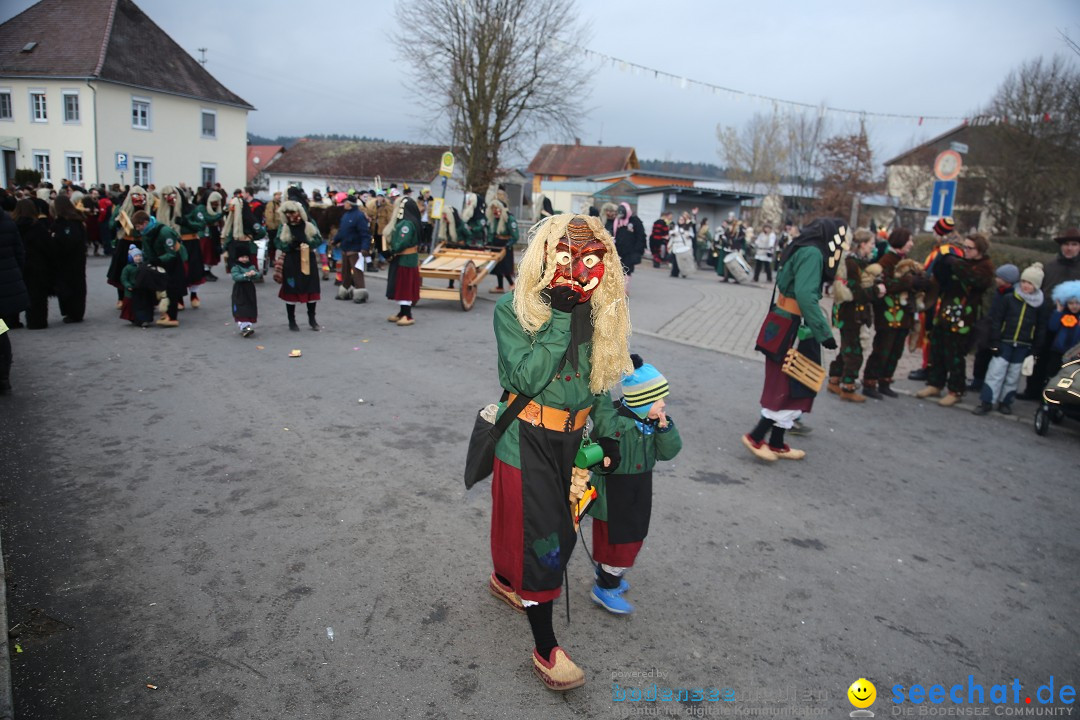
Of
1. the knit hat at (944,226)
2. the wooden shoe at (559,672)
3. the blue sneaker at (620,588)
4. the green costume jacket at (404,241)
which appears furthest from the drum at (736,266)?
the wooden shoe at (559,672)

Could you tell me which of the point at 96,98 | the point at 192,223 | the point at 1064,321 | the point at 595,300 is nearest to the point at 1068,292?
the point at 1064,321

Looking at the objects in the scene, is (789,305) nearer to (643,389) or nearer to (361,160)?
(643,389)

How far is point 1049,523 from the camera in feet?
17.3

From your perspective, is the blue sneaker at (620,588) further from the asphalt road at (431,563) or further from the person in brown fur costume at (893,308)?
the person in brown fur costume at (893,308)

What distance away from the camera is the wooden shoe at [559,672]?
9.93 feet

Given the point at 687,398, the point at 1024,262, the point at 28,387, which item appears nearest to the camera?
the point at 28,387

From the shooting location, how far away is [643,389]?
129 inches

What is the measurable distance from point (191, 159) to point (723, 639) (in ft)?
150

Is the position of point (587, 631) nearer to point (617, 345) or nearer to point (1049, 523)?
point (617, 345)

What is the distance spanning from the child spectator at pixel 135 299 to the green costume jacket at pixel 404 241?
3.52 metres

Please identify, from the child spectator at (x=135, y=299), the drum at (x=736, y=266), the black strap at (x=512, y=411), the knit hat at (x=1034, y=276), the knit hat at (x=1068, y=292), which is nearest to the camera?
the black strap at (x=512, y=411)

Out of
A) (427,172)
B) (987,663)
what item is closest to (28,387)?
(987,663)

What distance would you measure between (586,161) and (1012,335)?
60.1 metres

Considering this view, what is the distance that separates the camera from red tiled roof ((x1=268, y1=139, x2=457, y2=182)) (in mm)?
53219
